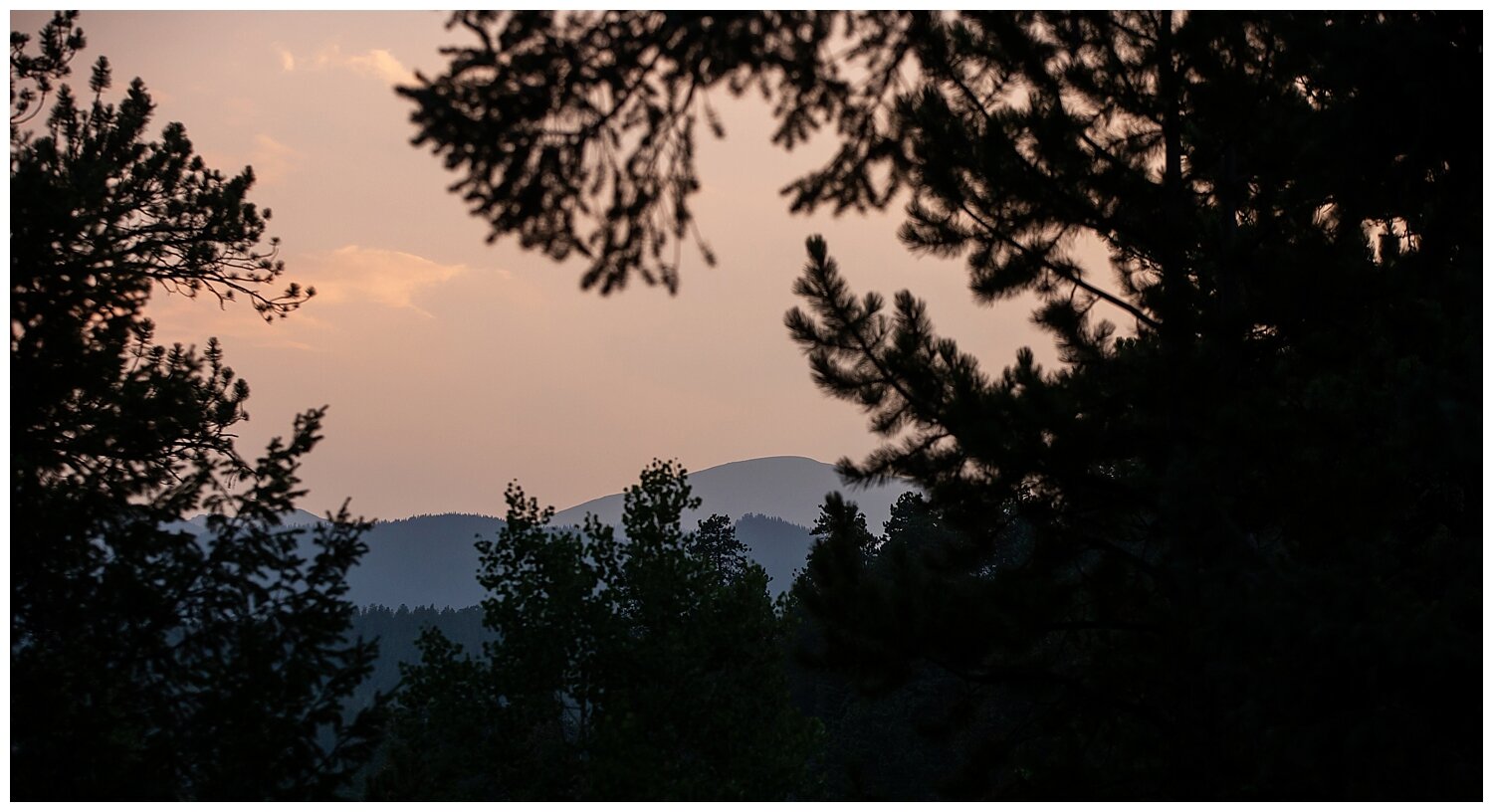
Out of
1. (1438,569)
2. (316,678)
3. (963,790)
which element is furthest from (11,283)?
(1438,569)

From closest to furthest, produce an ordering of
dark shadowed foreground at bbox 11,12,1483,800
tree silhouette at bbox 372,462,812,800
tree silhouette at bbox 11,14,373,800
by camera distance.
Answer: dark shadowed foreground at bbox 11,12,1483,800
tree silhouette at bbox 11,14,373,800
tree silhouette at bbox 372,462,812,800

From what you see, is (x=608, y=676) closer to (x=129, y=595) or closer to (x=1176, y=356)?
(x=129, y=595)

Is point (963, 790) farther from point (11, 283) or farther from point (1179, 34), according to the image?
point (11, 283)

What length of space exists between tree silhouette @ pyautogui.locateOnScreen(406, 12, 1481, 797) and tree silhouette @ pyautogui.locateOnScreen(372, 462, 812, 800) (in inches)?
252

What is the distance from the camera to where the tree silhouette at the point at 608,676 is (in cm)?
1571

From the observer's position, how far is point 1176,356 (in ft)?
28.6

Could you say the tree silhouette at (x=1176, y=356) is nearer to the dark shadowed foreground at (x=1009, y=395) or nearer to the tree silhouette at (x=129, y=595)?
the dark shadowed foreground at (x=1009, y=395)

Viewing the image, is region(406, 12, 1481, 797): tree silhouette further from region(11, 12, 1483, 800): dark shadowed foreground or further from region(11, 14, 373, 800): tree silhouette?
region(11, 14, 373, 800): tree silhouette

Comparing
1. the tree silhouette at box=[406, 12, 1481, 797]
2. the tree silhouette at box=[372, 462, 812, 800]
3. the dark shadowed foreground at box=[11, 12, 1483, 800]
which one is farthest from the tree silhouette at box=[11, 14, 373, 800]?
the tree silhouette at box=[372, 462, 812, 800]

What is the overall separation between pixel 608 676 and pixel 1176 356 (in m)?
10.7

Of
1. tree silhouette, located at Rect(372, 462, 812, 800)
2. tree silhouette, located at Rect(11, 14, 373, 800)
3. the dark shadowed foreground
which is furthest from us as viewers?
tree silhouette, located at Rect(372, 462, 812, 800)

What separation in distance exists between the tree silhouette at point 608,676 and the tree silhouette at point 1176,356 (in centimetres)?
640

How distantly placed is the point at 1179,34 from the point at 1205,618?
4.72 m

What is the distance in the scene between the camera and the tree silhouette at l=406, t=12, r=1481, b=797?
6250 millimetres
